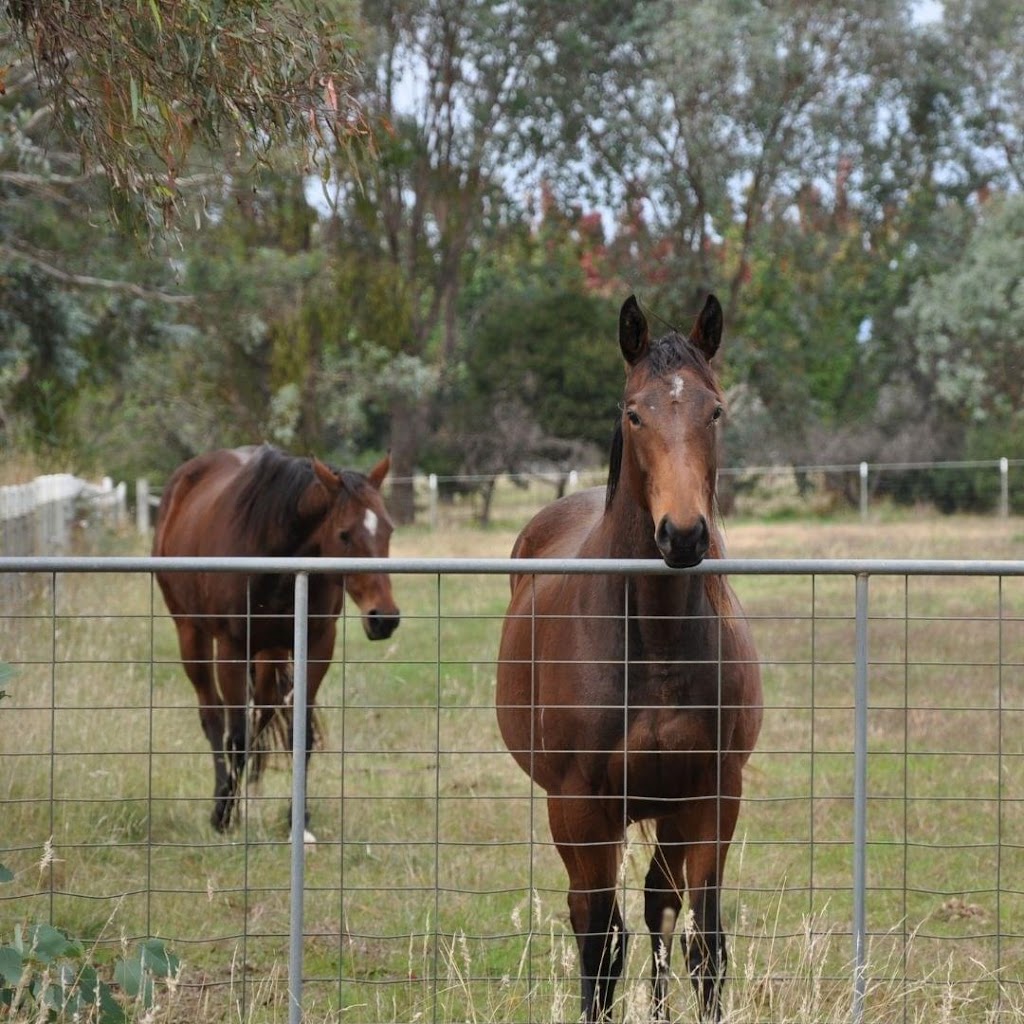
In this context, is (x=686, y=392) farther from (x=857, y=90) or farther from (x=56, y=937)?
(x=857, y=90)

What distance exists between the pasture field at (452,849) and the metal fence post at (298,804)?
0.38 ft

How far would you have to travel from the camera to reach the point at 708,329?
4.17m

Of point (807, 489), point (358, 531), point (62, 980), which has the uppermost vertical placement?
point (358, 531)

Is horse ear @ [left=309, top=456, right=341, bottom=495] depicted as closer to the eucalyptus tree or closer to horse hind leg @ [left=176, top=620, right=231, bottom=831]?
horse hind leg @ [left=176, top=620, right=231, bottom=831]

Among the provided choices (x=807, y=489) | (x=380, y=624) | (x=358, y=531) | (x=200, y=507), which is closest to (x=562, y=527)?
(x=380, y=624)

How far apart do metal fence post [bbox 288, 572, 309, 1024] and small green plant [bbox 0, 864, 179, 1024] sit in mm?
297

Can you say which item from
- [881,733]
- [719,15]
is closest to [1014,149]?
[719,15]

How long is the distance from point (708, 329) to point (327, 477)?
3170 millimetres

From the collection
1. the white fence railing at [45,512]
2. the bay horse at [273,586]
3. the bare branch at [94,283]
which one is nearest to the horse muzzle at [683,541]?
the bay horse at [273,586]

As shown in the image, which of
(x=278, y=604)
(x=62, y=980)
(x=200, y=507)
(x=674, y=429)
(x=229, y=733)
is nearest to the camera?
(x=62, y=980)

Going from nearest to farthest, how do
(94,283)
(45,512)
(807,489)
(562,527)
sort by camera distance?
1. (562,527)
2. (94,283)
3. (45,512)
4. (807,489)

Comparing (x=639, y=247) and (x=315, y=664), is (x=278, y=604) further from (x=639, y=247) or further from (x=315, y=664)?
(x=639, y=247)

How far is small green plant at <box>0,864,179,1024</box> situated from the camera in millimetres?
3262

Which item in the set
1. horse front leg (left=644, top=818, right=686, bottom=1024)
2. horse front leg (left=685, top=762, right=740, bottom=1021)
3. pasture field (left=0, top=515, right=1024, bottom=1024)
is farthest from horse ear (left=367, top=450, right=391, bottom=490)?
horse front leg (left=685, top=762, right=740, bottom=1021)
